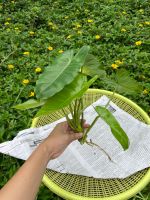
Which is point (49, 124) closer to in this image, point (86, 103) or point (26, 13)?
point (86, 103)

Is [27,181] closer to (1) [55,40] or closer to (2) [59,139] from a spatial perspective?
(2) [59,139]

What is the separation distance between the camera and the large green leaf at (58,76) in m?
1.05

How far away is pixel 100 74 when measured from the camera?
1.26m

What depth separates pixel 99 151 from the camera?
1523mm

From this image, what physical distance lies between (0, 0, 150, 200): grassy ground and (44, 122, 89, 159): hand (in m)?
0.30

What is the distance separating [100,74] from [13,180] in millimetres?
488

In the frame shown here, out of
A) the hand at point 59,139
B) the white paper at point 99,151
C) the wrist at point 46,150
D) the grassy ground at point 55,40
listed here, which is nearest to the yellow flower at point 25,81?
the grassy ground at point 55,40

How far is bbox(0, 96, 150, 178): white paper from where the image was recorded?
1.44 metres

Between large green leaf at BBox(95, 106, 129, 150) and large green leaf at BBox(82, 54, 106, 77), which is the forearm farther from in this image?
large green leaf at BBox(82, 54, 106, 77)

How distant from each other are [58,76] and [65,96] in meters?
0.07

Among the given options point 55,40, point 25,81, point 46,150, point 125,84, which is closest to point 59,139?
point 46,150

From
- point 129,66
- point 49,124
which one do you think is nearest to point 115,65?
point 129,66

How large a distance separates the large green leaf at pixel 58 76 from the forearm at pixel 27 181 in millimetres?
223

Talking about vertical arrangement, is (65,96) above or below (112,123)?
above
